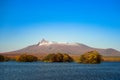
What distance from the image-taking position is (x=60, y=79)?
85875 mm

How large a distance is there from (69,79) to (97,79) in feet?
26.5

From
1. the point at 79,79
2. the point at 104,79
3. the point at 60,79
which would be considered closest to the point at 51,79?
the point at 60,79

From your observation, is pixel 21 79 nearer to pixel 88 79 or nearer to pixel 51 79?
pixel 51 79

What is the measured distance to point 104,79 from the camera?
88.6 m

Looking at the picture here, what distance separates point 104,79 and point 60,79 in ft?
41.5

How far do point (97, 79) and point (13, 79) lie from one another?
23.2 m

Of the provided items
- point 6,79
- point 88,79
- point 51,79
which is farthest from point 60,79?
point 6,79

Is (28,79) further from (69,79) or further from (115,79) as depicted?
(115,79)

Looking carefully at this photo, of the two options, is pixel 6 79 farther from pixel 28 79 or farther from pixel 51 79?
pixel 51 79

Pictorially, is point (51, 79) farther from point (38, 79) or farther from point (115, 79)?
point (115, 79)

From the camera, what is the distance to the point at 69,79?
283 feet

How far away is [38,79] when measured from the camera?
85562mm

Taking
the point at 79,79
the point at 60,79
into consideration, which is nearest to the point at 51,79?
the point at 60,79

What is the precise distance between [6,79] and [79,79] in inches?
785
